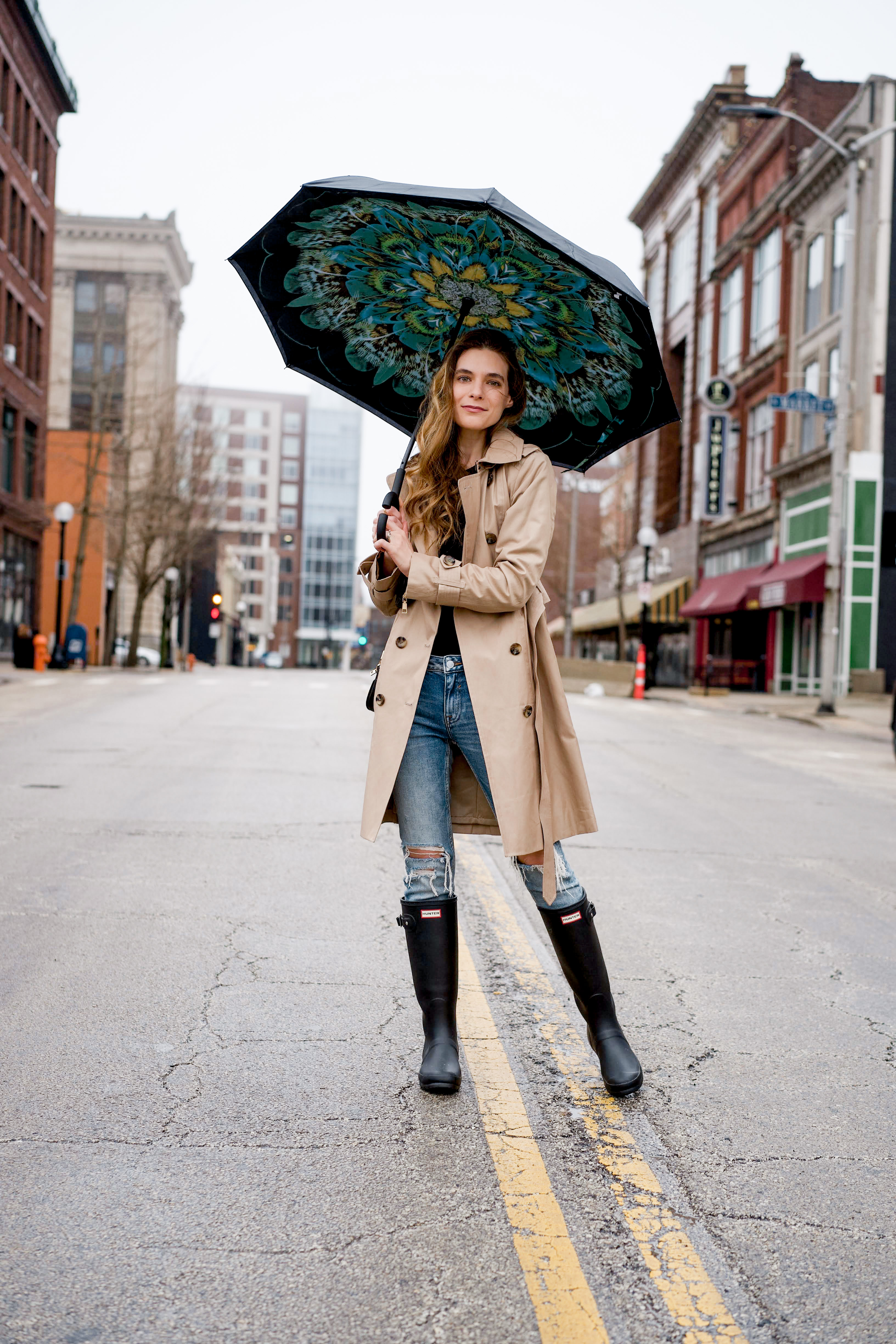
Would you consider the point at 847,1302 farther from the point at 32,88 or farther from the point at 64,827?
the point at 32,88

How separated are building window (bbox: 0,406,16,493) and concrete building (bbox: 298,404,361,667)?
312 feet

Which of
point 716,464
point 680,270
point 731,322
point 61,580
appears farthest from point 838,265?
point 61,580

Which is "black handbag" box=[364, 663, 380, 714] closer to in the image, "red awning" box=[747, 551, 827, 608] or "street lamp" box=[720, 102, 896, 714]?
"street lamp" box=[720, 102, 896, 714]

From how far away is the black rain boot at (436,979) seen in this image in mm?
3645

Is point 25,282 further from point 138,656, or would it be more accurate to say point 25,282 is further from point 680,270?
point 680,270

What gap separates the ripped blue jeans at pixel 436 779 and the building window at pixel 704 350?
42.7m

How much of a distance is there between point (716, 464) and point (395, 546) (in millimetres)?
38981

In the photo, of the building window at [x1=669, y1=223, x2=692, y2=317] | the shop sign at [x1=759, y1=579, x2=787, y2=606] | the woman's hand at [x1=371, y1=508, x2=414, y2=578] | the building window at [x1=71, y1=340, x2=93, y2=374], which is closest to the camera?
the woman's hand at [x1=371, y1=508, x2=414, y2=578]

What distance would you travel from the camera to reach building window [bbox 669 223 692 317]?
4956cm

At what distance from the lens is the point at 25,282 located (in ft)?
139

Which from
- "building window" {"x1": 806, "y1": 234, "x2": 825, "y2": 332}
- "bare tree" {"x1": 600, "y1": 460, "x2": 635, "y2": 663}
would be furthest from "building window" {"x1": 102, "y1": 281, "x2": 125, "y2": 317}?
"building window" {"x1": 806, "y1": 234, "x2": 825, "y2": 332}

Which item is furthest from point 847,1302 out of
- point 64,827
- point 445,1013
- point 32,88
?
point 32,88

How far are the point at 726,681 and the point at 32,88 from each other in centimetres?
2872

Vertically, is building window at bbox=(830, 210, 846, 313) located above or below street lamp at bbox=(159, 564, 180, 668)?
above
